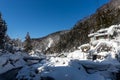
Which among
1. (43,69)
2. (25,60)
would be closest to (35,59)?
(25,60)

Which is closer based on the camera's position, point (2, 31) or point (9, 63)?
point (9, 63)

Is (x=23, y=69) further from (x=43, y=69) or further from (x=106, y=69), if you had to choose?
(x=106, y=69)

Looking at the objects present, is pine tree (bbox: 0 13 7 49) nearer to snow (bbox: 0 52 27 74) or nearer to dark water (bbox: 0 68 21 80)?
snow (bbox: 0 52 27 74)

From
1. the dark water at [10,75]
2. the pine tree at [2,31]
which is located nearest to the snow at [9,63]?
the dark water at [10,75]

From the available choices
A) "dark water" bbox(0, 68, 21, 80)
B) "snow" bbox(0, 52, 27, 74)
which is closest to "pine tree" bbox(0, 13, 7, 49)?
"snow" bbox(0, 52, 27, 74)

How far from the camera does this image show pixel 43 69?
61.3 feet

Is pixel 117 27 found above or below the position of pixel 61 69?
above

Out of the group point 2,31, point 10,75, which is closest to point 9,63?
point 10,75

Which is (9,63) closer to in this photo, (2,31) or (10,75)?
(10,75)

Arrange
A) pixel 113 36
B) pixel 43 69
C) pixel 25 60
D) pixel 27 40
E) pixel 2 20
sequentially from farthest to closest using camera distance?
pixel 27 40 → pixel 2 20 → pixel 113 36 → pixel 25 60 → pixel 43 69

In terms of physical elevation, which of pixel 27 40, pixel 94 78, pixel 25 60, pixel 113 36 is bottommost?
pixel 94 78

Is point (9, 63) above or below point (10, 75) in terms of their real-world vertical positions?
above

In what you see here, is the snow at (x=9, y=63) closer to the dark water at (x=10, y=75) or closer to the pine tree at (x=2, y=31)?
the dark water at (x=10, y=75)

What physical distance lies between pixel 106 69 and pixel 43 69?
5.45m
